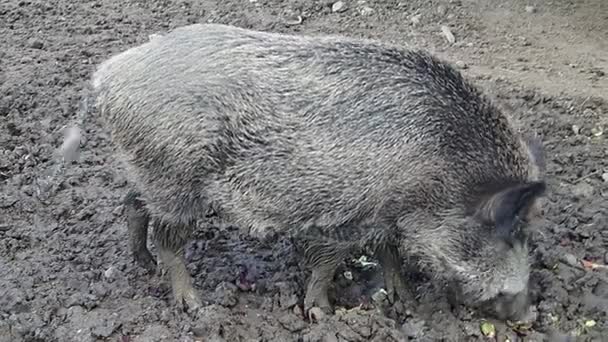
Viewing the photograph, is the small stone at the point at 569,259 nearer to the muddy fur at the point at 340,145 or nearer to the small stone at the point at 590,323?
the small stone at the point at 590,323

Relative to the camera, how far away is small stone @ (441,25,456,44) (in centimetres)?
667

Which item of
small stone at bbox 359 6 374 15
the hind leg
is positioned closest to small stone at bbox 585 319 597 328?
the hind leg

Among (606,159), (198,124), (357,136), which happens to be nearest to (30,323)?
(198,124)

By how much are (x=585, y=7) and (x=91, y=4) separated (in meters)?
3.89

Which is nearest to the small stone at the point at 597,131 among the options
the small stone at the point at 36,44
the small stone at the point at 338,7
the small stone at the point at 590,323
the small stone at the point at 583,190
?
the small stone at the point at 583,190

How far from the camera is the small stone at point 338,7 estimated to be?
7.17 meters

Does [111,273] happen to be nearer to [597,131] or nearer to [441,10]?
[597,131]

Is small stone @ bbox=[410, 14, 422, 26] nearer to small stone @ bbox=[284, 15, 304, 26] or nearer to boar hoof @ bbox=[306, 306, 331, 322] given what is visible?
small stone @ bbox=[284, 15, 304, 26]

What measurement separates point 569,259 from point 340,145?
1.43 meters

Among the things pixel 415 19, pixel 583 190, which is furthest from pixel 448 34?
pixel 583 190

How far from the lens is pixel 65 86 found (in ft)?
20.0

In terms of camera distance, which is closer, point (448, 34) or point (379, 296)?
point (379, 296)

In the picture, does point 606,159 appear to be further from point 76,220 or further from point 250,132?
point 76,220

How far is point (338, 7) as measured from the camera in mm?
7191
